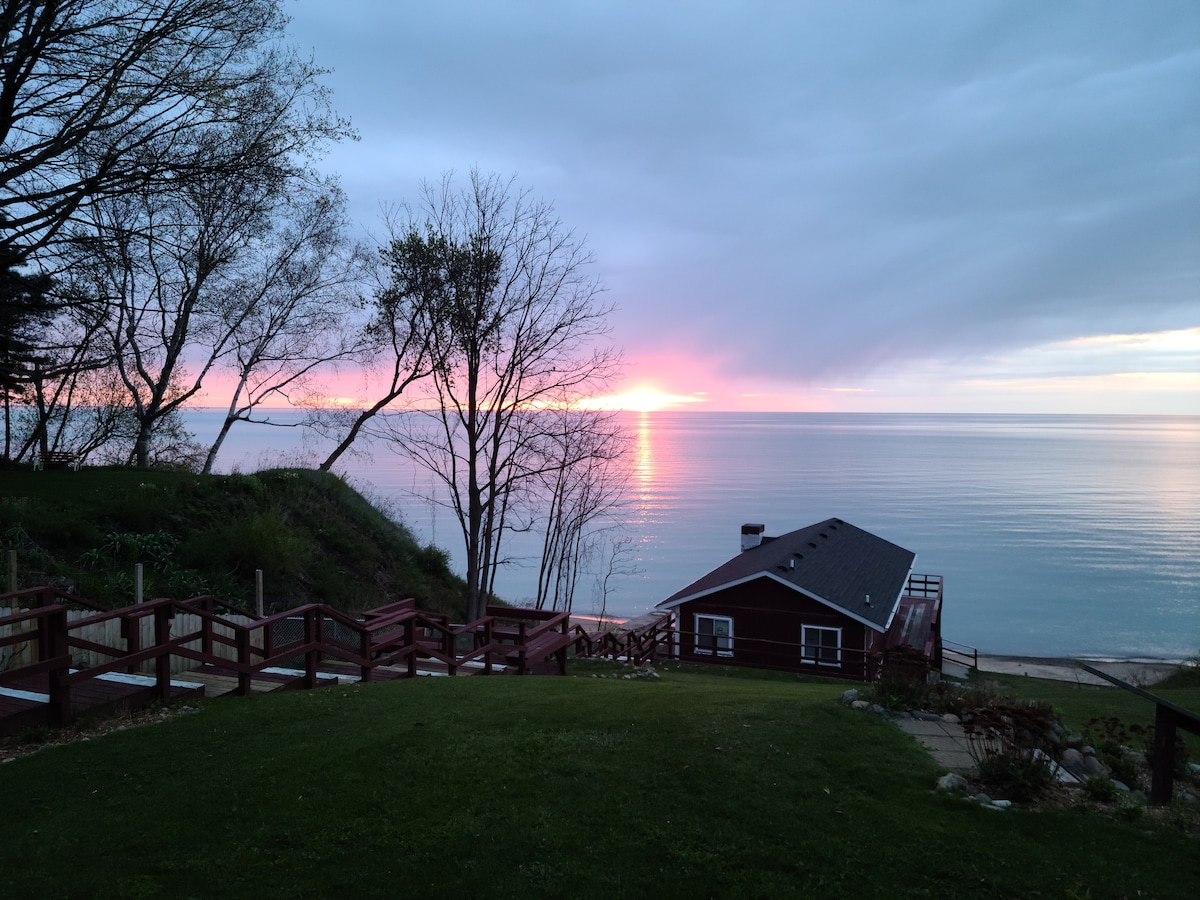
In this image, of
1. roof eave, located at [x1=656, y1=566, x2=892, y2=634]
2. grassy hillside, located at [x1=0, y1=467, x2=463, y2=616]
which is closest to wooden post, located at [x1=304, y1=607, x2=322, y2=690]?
grassy hillside, located at [x1=0, y1=467, x2=463, y2=616]

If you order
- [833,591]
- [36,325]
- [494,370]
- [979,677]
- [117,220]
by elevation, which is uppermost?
[117,220]

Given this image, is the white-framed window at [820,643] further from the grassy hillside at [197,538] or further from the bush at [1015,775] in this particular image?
the bush at [1015,775]

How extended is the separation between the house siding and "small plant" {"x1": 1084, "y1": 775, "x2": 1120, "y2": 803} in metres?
17.7

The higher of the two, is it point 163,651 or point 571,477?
point 571,477

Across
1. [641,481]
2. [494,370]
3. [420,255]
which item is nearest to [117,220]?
[420,255]

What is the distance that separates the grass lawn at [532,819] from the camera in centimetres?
500

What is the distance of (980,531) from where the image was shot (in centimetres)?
7125

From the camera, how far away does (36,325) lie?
27.0 meters

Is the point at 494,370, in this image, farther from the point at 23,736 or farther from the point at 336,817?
the point at 336,817

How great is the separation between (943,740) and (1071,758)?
117cm

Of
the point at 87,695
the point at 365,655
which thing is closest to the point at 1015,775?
the point at 365,655

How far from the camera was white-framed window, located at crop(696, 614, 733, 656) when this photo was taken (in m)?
26.4

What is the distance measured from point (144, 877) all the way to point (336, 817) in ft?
4.11

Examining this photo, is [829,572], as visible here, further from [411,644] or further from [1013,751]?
[1013,751]
